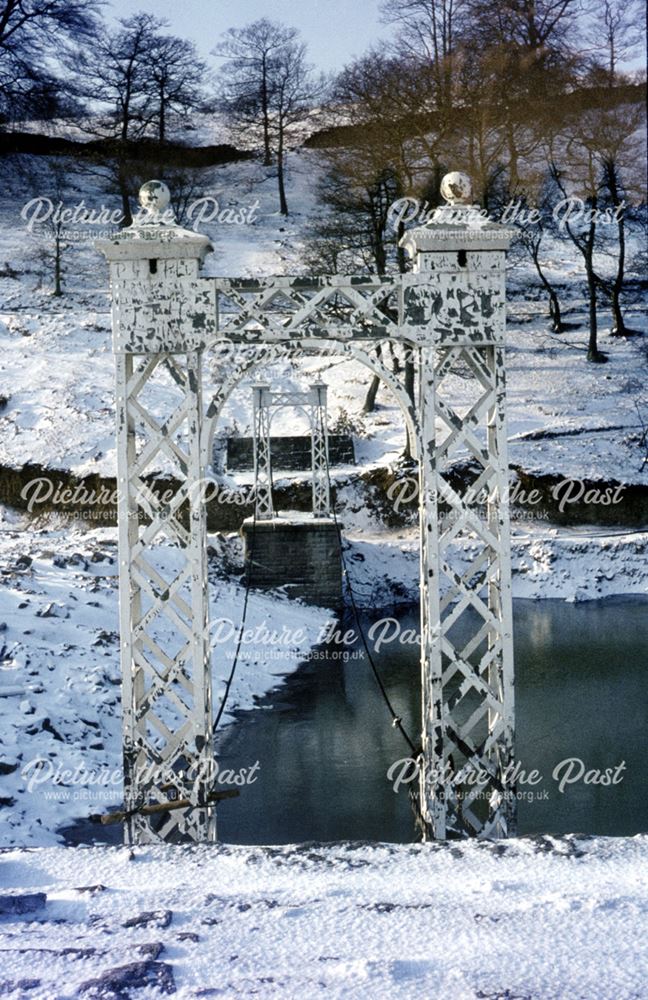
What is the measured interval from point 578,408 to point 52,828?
18.6 m

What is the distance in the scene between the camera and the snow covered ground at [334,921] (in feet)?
9.63

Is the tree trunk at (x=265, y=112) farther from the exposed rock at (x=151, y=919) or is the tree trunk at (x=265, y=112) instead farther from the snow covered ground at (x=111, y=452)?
the exposed rock at (x=151, y=919)

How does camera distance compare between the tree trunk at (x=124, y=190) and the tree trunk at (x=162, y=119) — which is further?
the tree trunk at (x=162, y=119)

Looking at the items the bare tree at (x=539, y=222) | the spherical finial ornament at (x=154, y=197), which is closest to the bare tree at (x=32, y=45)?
the bare tree at (x=539, y=222)

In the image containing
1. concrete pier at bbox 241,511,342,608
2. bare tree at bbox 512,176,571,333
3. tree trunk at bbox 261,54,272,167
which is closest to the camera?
concrete pier at bbox 241,511,342,608

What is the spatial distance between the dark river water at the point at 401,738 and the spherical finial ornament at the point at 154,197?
470cm

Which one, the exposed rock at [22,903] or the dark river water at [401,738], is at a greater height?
the exposed rock at [22,903]

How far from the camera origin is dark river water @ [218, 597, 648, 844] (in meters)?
7.88

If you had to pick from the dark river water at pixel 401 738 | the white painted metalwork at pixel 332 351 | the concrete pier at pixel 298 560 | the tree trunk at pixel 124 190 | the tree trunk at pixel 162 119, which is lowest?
the dark river water at pixel 401 738

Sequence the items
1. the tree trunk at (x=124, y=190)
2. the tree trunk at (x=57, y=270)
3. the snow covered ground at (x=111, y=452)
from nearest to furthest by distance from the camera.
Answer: the snow covered ground at (x=111, y=452) < the tree trunk at (x=57, y=270) < the tree trunk at (x=124, y=190)

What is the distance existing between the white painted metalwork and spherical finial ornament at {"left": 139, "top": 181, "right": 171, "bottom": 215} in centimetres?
1

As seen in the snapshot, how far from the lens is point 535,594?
702 inches

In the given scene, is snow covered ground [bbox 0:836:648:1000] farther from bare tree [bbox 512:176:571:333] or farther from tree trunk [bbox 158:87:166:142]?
tree trunk [bbox 158:87:166:142]

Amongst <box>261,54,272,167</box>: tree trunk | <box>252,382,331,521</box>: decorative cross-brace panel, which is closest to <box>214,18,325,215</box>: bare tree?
<box>261,54,272,167</box>: tree trunk
